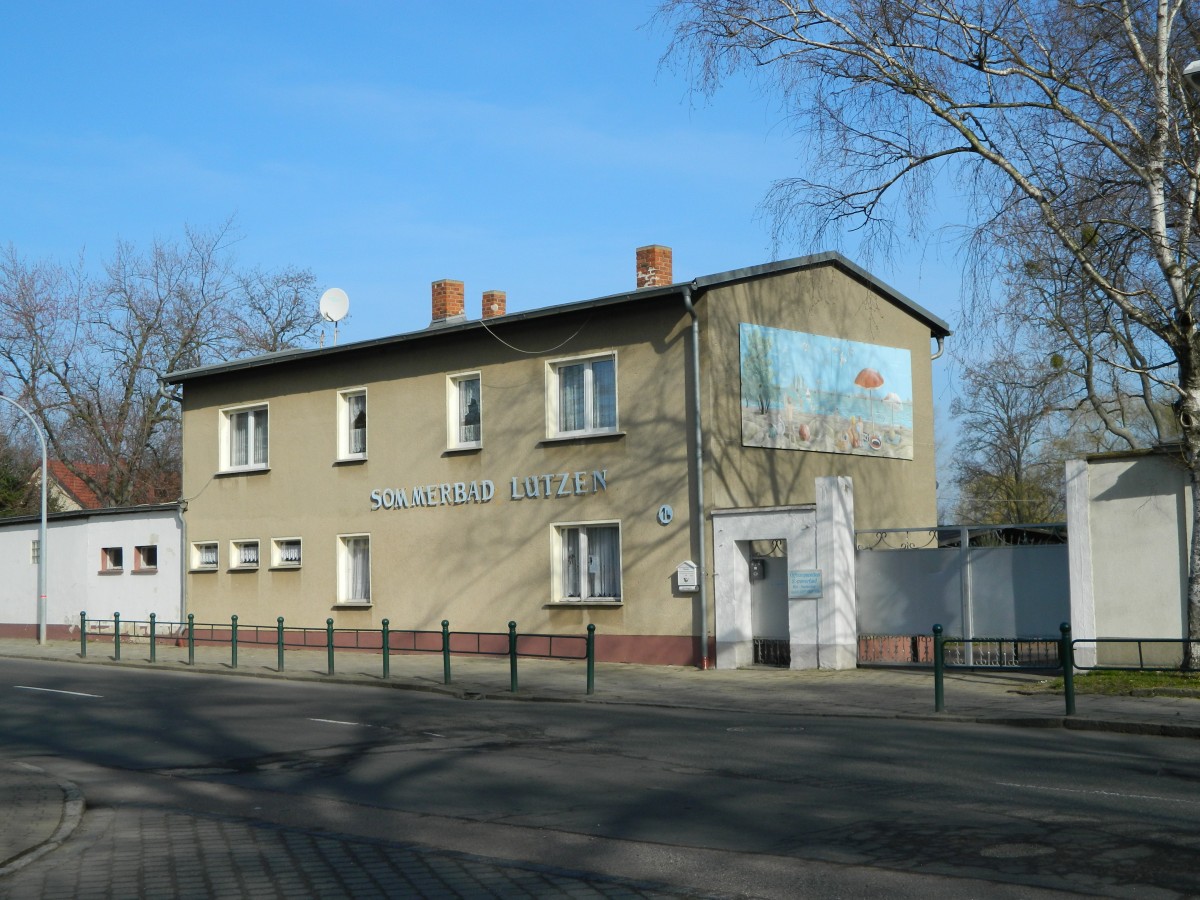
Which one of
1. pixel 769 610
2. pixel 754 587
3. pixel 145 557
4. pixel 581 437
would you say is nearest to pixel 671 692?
pixel 769 610

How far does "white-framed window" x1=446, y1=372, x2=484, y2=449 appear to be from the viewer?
26250mm

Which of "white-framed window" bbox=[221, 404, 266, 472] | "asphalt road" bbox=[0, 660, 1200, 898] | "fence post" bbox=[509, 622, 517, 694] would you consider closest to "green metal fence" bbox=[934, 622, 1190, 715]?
"asphalt road" bbox=[0, 660, 1200, 898]

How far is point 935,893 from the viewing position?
22.2ft

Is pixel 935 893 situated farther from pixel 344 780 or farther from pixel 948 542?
pixel 948 542

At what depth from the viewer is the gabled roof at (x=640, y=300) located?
22.6 metres

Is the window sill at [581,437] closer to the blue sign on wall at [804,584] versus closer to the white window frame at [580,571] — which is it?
the white window frame at [580,571]

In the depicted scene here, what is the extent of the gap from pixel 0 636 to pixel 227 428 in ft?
38.1

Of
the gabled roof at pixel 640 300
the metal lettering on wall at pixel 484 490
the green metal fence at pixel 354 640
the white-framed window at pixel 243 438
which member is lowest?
the green metal fence at pixel 354 640

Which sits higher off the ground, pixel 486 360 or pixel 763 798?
pixel 486 360

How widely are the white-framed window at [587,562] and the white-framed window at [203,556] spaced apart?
10.8 m

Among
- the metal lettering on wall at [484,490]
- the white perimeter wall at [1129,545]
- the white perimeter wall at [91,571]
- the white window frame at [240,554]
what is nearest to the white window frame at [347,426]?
the metal lettering on wall at [484,490]

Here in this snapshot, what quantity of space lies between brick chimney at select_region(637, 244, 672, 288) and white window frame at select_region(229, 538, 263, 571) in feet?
37.3

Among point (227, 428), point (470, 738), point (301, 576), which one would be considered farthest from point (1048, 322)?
point (227, 428)

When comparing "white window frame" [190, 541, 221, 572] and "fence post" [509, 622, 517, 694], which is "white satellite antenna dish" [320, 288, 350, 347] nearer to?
"white window frame" [190, 541, 221, 572]
